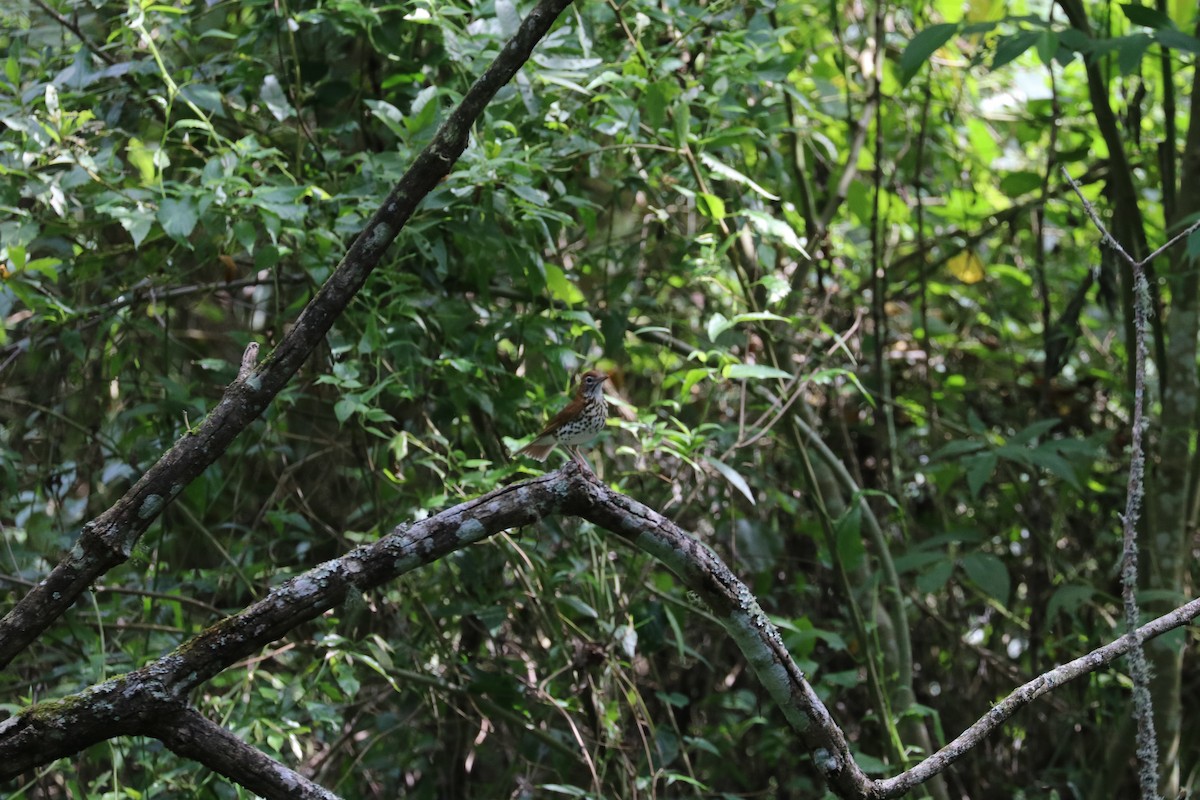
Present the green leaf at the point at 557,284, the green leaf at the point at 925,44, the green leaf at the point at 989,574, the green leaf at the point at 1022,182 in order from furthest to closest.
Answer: the green leaf at the point at 1022,182, the green leaf at the point at 989,574, the green leaf at the point at 925,44, the green leaf at the point at 557,284

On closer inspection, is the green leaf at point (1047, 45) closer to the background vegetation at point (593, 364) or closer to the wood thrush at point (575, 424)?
the background vegetation at point (593, 364)

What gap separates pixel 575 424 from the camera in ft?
10.1

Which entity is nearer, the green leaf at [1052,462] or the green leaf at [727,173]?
the green leaf at [727,173]

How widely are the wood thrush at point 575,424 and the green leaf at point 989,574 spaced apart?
4.96 ft

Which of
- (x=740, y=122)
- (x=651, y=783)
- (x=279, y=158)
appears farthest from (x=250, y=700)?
(x=740, y=122)

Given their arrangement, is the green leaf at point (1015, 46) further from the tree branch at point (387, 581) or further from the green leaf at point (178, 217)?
the green leaf at point (178, 217)

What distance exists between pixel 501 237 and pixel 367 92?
1032 mm

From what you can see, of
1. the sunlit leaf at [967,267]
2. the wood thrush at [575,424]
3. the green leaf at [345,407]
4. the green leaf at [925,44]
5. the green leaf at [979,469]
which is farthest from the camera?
the sunlit leaf at [967,267]

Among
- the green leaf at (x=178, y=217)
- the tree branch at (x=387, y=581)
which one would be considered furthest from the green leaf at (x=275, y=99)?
the tree branch at (x=387, y=581)

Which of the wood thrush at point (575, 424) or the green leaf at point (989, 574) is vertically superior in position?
the wood thrush at point (575, 424)

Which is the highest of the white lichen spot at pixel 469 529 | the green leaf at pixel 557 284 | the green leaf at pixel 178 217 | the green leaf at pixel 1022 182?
the green leaf at pixel 178 217

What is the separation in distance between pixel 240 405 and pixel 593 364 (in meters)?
2.22

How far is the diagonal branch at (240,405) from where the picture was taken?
206 cm

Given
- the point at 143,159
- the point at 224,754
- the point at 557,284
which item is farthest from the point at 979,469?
the point at 143,159
